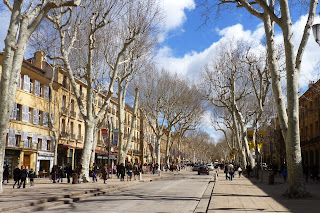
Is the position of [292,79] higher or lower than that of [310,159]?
higher

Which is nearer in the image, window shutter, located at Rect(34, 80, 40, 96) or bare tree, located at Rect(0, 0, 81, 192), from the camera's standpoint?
bare tree, located at Rect(0, 0, 81, 192)

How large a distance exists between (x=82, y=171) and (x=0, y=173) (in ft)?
→ 31.5

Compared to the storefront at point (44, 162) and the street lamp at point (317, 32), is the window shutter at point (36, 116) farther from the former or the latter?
the street lamp at point (317, 32)

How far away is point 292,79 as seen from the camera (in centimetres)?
1375

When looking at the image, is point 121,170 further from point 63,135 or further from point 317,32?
point 317,32

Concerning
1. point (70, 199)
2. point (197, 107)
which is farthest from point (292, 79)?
point (197, 107)

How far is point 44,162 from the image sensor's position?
3634 cm

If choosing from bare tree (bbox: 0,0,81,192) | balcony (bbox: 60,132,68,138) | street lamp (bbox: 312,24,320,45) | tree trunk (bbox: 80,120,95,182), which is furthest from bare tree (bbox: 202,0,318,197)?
balcony (bbox: 60,132,68,138)

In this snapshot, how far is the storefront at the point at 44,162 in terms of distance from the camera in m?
34.8

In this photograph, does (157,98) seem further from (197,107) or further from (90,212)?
(90,212)

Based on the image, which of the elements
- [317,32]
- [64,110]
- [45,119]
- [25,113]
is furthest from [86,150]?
[64,110]

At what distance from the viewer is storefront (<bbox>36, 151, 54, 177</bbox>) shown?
114 ft

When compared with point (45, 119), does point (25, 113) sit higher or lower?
higher

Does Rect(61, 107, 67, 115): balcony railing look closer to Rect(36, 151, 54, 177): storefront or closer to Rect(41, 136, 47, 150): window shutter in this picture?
Rect(41, 136, 47, 150): window shutter
